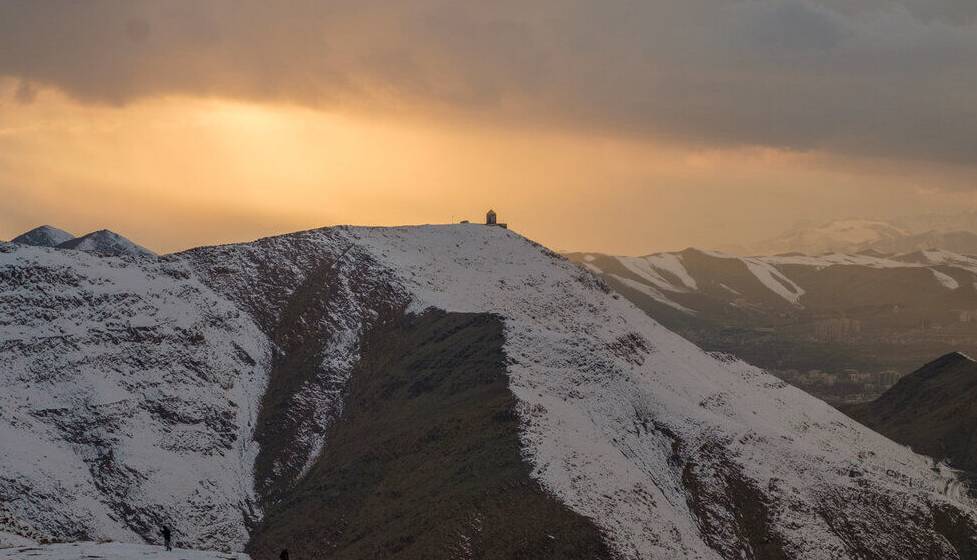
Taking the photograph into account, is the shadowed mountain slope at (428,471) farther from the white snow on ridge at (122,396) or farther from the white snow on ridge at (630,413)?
the white snow on ridge at (122,396)

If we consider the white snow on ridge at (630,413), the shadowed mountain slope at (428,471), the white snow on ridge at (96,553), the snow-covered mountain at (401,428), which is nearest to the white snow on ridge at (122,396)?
the snow-covered mountain at (401,428)

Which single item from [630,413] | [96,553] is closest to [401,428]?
[630,413]

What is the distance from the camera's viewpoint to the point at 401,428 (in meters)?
131

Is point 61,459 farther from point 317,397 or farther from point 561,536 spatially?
point 561,536

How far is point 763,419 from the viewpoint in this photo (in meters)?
153

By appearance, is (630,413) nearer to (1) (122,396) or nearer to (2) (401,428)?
(2) (401,428)

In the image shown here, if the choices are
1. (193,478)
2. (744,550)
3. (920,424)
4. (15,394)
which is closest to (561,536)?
(744,550)

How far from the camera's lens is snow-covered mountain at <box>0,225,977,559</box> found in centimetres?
11325

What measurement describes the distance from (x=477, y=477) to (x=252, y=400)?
50.7 meters

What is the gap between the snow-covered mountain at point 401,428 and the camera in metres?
113

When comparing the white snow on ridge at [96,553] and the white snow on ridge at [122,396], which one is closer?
the white snow on ridge at [96,553]

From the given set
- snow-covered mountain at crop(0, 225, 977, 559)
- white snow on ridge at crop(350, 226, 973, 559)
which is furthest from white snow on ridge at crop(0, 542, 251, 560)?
white snow on ridge at crop(350, 226, 973, 559)

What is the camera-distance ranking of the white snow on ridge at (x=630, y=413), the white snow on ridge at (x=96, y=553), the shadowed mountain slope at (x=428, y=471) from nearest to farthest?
the white snow on ridge at (x=96, y=553)
the shadowed mountain slope at (x=428, y=471)
the white snow on ridge at (x=630, y=413)

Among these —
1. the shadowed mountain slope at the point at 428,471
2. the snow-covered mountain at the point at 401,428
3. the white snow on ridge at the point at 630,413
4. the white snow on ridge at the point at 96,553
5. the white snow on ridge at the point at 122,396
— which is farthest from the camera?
the white snow on ridge at the point at 122,396
